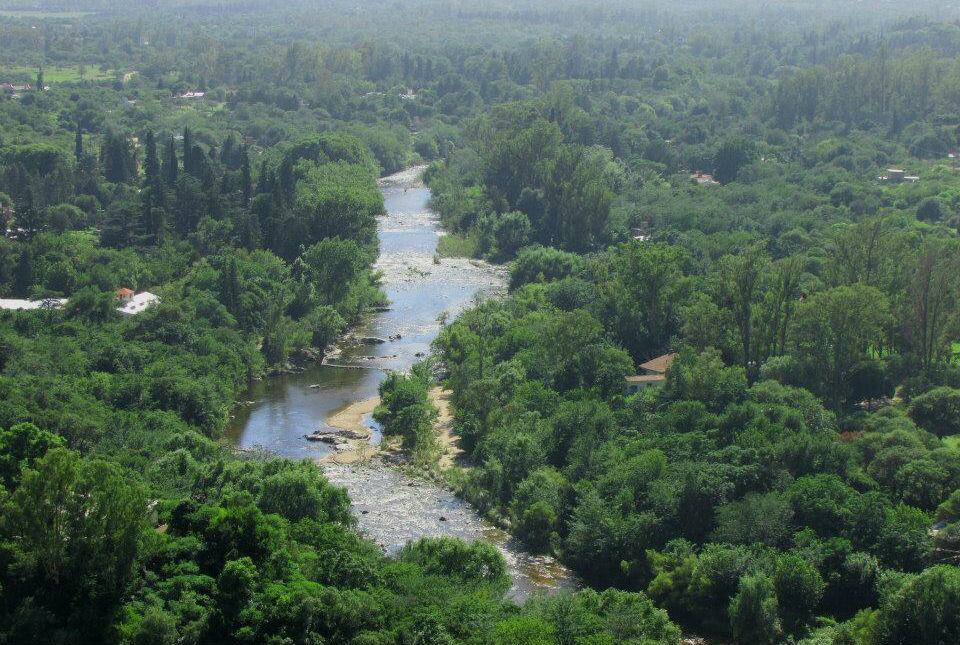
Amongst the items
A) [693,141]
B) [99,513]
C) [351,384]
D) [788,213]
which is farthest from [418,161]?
[99,513]

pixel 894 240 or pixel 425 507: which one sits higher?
pixel 894 240

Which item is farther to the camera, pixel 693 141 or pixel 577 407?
pixel 693 141

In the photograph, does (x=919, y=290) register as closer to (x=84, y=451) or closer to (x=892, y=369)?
(x=892, y=369)

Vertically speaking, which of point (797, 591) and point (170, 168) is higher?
point (170, 168)

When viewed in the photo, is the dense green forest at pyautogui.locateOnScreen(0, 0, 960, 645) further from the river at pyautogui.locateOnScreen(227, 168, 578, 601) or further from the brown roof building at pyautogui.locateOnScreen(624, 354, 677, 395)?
the river at pyautogui.locateOnScreen(227, 168, 578, 601)

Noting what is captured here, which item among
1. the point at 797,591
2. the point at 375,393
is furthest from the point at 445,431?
the point at 797,591

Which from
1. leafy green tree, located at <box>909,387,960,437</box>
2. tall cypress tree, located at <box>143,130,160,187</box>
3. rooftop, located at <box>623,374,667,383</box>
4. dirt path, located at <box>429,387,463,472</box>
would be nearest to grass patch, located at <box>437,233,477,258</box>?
tall cypress tree, located at <box>143,130,160,187</box>

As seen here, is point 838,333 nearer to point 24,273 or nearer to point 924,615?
point 924,615
